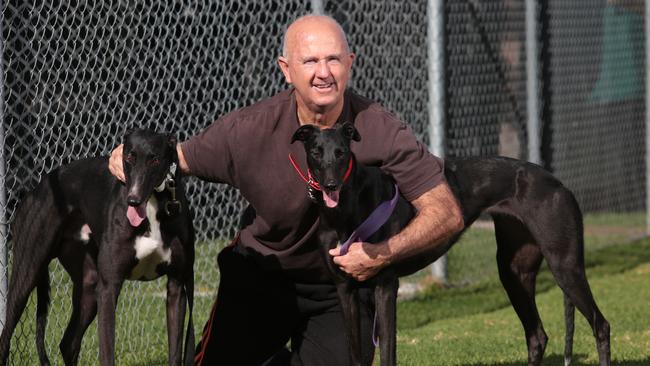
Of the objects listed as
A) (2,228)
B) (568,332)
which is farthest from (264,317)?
(568,332)

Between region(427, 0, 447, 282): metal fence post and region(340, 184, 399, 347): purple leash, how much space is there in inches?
130

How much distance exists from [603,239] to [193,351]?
19.9 ft

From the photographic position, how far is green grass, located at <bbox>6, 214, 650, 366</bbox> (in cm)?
565

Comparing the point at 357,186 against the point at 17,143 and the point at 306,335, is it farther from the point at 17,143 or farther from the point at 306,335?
the point at 17,143

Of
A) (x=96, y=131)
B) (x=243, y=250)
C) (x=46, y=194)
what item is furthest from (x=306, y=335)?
(x=96, y=131)

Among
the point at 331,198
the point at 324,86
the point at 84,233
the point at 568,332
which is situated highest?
the point at 324,86

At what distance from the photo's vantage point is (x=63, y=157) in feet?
17.5

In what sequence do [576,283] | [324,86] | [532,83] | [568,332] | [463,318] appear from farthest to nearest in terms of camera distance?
[532,83] < [463,318] < [568,332] < [576,283] < [324,86]

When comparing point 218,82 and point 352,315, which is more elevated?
point 218,82

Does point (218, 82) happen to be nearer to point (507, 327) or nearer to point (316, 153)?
point (507, 327)

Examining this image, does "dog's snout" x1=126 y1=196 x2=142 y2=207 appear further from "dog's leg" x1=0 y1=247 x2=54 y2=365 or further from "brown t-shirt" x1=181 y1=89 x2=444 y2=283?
"dog's leg" x1=0 y1=247 x2=54 y2=365

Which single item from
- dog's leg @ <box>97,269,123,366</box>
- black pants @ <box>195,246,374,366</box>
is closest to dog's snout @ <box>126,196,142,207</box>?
dog's leg @ <box>97,269,123,366</box>

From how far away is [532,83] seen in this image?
346 inches

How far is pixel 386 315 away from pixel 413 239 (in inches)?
11.2
